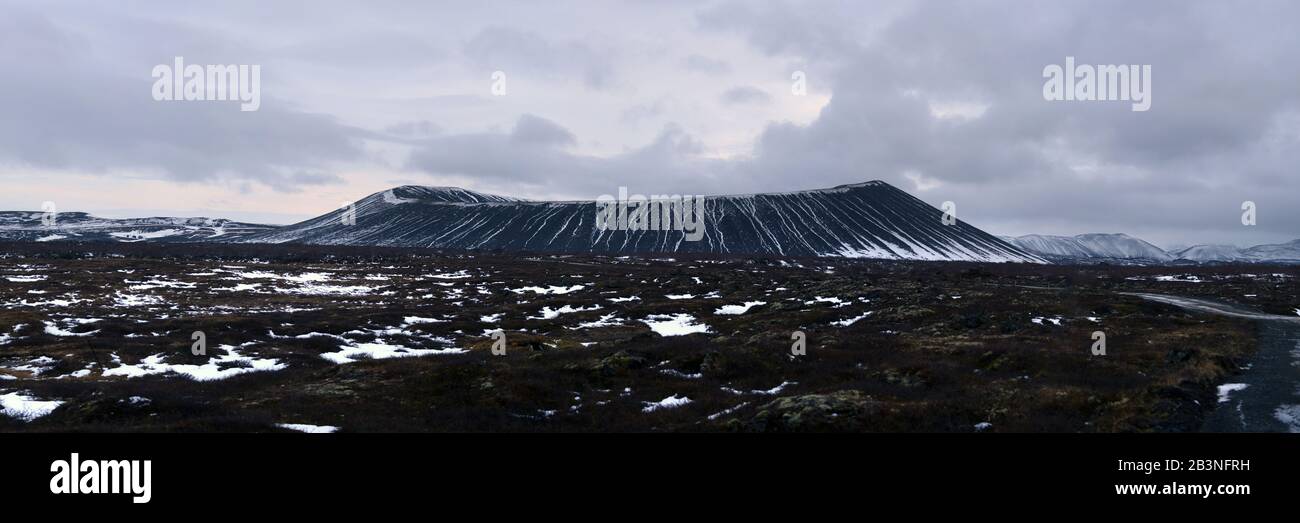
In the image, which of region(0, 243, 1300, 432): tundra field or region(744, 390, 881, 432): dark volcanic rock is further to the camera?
region(0, 243, 1300, 432): tundra field

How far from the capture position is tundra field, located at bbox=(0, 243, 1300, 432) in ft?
53.2

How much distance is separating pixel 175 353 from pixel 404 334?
481 inches

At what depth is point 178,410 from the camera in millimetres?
17453

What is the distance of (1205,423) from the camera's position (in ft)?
45.8

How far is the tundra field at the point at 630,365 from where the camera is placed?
A: 16219 millimetres

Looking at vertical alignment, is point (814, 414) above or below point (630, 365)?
above

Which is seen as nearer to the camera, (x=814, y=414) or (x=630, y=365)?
(x=814, y=414)

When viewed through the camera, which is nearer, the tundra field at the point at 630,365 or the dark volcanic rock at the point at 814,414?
the dark volcanic rock at the point at 814,414

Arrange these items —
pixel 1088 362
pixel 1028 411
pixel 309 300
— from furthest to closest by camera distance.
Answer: pixel 309 300
pixel 1088 362
pixel 1028 411

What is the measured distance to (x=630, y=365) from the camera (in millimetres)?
25328
